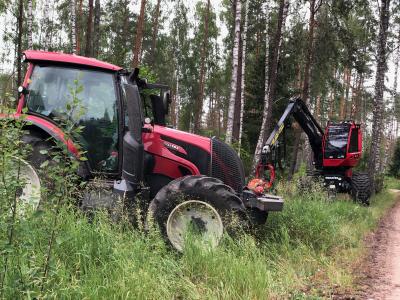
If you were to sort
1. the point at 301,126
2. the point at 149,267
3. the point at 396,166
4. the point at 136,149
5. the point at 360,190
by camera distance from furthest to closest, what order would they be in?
the point at 396,166, the point at 360,190, the point at 301,126, the point at 136,149, the point at 149,267

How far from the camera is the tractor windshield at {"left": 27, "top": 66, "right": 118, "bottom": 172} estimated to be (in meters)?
6.06

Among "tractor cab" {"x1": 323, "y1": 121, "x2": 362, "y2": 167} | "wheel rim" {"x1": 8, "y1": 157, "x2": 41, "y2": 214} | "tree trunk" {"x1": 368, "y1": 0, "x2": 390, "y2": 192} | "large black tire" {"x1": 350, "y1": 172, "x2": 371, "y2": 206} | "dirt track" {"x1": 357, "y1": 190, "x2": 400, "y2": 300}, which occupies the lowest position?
"dirt track" {"x1": 357, "y1": 190, "x2": 400, "y2": 300}

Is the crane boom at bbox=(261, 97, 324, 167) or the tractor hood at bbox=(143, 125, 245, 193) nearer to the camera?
the tractor hood at bbox=(143, 125, 245, 193)

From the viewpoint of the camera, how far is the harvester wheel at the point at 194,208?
5.48m

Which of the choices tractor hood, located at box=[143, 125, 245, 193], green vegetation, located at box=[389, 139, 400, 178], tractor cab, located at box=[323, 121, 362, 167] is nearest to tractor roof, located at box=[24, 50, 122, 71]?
tractor hood, located at box=[143, 125, 245, 193]

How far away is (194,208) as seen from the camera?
5.61m

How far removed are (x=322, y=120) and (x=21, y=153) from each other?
44083 millimetres

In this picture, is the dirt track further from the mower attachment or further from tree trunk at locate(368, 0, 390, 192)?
tree trunk at locate(368, 0, 390, 192)

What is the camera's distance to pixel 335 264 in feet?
19.9

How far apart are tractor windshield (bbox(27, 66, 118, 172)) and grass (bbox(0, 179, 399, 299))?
1.15 m

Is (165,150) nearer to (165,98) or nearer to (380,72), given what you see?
(165,98)

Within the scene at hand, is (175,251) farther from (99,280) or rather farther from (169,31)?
(169,31)

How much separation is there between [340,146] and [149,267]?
12.3 m

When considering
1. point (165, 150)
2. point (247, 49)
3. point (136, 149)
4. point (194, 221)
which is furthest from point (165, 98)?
point (247, 49)
